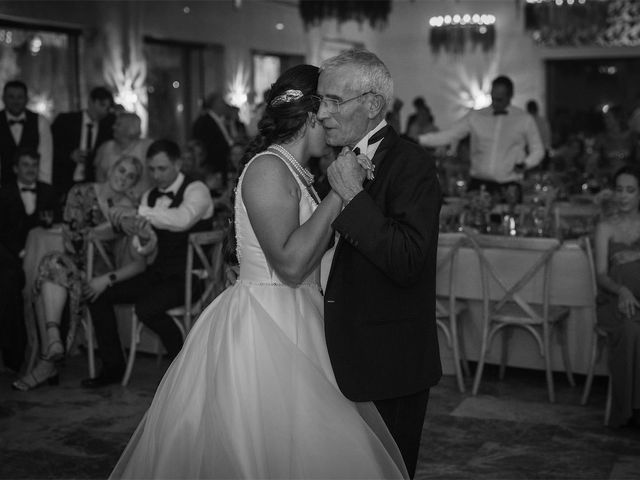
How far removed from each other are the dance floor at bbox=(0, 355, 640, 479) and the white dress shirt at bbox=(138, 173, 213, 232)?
88 centimetres

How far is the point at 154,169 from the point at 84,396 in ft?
4.17

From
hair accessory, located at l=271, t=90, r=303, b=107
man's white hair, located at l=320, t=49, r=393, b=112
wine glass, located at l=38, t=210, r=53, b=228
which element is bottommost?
wine glass, located at l=38, t=210, r=53, b=228

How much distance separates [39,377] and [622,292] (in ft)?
9.88

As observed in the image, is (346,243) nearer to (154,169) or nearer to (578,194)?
(154,169)

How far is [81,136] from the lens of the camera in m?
8.35

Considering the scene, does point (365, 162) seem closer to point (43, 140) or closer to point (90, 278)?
point (90, 278)

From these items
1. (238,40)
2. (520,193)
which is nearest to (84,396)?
(520,193)

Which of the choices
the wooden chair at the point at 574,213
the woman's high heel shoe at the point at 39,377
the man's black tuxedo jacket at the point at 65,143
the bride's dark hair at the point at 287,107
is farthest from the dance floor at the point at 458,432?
the man's black tuxedo jacket at the point at 65,143

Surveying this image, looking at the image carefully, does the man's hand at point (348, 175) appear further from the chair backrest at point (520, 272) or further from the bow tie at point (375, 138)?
the chair backrest at point (520, 272)

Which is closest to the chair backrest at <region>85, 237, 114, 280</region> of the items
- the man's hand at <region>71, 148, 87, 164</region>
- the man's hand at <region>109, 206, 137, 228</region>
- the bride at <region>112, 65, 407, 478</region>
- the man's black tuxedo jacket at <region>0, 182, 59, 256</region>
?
the man's hand at <region>109, 206, 137, 228</region>

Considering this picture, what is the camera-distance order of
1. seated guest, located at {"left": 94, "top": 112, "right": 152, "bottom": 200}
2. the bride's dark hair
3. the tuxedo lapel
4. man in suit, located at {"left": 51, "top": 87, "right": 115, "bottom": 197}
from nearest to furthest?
the tuxedo lapel
the bride's dark hair
seated guest, located at {"left": 94, "top": 112, "right": 152, "bottom": 200}
man in suit, located at {"left": 51, "top": 87, "right": 115, "bottom": 197}

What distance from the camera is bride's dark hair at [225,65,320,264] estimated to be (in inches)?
96.4

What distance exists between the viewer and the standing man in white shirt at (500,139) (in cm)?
770

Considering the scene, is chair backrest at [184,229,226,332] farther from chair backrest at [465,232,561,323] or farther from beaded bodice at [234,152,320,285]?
beaded bodice at [234,152,320,285]
